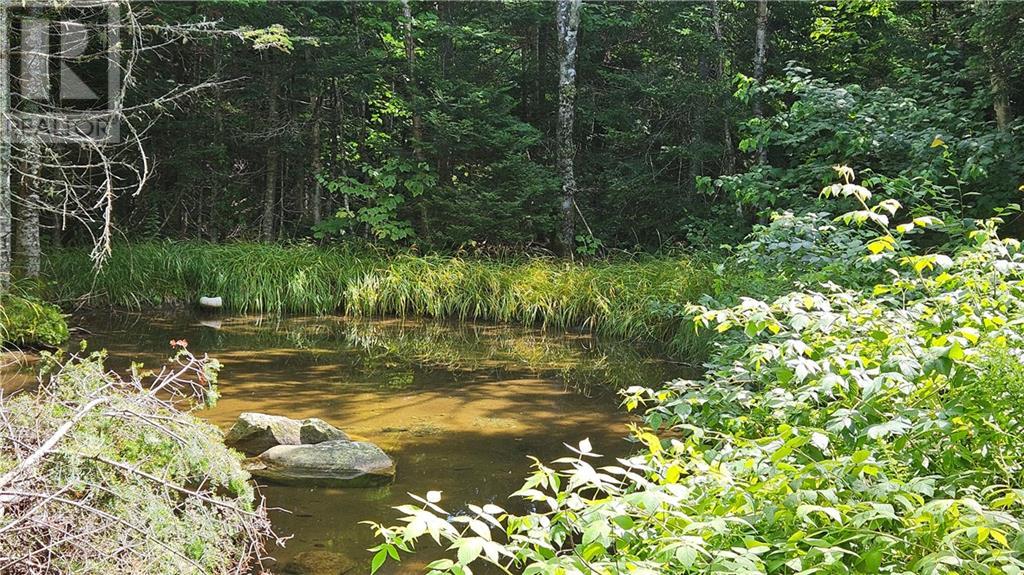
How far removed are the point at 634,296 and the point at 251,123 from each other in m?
8.61

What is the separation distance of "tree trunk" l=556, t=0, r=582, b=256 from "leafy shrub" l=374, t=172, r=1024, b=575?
971 centimetres

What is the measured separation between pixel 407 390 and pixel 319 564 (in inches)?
125

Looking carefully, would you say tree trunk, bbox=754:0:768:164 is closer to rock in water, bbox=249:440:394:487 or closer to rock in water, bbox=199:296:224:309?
rock in water, bbox=199:296:224:309

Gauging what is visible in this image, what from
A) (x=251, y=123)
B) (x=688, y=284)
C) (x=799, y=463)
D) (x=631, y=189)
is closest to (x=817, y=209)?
(x=688, y=284)

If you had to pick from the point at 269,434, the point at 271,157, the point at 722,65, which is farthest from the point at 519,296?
the point at 271,157

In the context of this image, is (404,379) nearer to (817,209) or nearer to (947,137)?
(817,209)

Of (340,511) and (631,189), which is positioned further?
(631,189)

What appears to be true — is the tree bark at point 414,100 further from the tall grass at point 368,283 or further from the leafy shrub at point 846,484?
the leafy shrub at point 846,484

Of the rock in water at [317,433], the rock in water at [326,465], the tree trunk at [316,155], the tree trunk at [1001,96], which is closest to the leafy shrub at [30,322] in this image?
the rock in water at [317,433]

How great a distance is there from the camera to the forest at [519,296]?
1.91 meters

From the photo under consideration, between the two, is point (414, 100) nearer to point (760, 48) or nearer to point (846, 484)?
point (760, 48)

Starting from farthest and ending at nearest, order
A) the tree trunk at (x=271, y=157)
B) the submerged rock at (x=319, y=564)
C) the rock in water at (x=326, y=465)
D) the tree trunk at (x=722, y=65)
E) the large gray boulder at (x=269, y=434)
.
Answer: the tree trunk at (x=271, y=157) → the tree trunk at (x=722, y=65) → the large gray boulder at (x=269, y=434) → the rock in water at (x=326, y=465) → the submerged rock at (x=319, y=564)

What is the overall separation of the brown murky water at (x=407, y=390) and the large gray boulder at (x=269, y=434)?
424 millimetres

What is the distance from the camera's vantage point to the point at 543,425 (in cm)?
554
